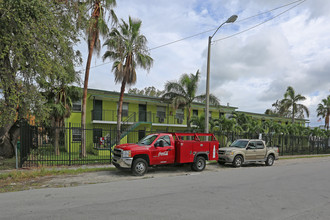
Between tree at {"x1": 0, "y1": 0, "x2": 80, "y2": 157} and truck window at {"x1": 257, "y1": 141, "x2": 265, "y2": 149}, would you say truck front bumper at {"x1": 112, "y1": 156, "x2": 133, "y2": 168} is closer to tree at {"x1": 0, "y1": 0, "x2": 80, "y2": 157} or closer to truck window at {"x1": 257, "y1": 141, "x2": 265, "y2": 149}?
tree at {"x1": 0, "y1": 0, "x2": 80, "y2": 157}

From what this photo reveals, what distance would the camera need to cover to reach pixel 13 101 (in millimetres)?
10508

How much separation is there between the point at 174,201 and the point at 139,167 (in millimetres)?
4442

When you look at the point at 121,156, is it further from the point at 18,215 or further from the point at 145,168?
the point at 18,215

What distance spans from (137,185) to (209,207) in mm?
3474

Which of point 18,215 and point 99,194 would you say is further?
point 99,194

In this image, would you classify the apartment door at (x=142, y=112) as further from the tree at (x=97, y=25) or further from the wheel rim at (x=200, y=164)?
the wheel rim at (x=200, y=164)

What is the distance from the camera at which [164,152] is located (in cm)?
1129

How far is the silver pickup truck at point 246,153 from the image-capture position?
1453cm

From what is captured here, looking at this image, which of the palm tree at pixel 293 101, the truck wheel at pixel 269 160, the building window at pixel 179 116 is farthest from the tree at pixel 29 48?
the palm tree at pixel 293 101

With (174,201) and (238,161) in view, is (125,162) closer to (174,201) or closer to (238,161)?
(174,201)

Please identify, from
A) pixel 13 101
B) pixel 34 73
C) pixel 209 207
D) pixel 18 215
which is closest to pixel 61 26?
pixel 34 73

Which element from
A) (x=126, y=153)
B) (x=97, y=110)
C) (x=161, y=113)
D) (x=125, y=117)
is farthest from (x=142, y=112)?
(x=126, y=153)

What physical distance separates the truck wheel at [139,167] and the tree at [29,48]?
18.4 feet

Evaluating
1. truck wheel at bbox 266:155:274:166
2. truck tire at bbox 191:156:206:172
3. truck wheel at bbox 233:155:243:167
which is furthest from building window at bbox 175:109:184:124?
truck tire at bbox 191:156:206:172
